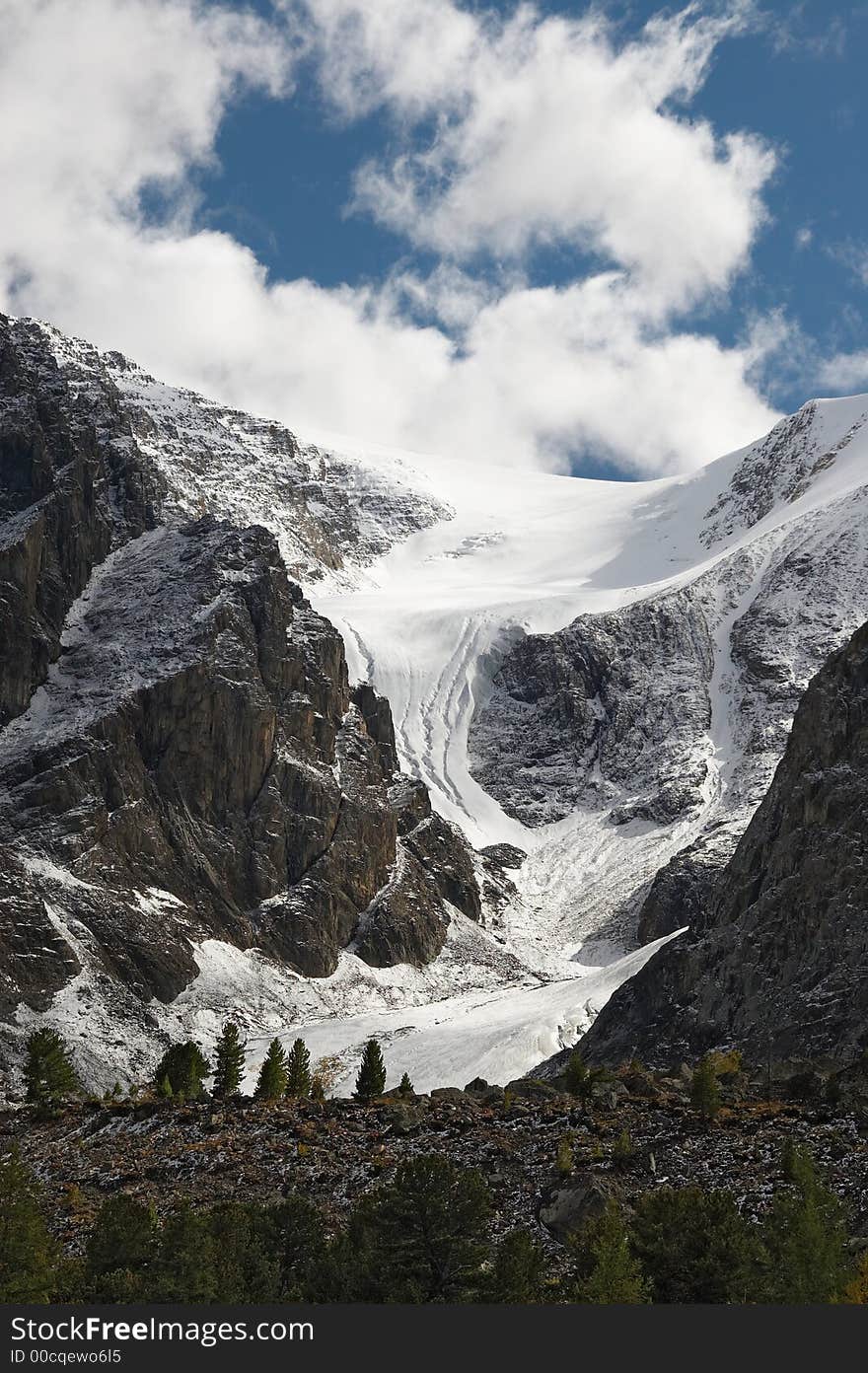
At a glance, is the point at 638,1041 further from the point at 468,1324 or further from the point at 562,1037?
the point at 468,1324

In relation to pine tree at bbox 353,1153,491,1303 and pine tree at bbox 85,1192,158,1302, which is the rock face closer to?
pine tree at bbox 353,1153,491,1303

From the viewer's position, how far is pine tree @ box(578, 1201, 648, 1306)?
127 feet

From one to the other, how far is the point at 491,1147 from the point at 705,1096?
27.4 ft

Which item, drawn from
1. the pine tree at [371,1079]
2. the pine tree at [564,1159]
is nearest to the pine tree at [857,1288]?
the pine tree at [564,1159]

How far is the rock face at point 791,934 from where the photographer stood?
110875mm

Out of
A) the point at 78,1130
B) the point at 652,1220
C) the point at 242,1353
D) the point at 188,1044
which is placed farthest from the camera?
the point at 188,1044

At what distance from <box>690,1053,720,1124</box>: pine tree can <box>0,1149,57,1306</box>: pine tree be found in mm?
24107

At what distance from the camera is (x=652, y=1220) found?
4462cm

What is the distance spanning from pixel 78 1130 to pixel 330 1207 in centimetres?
2180

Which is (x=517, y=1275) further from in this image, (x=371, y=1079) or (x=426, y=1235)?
(x=371, y=1079)

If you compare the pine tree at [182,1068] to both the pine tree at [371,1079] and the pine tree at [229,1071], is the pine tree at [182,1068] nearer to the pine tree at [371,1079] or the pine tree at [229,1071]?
the pine tree at [229,1071]

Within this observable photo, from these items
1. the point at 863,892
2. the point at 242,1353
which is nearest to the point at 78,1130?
the point at 242,1353

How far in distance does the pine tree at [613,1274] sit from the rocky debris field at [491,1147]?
23.0ft

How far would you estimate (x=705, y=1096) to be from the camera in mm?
58250
